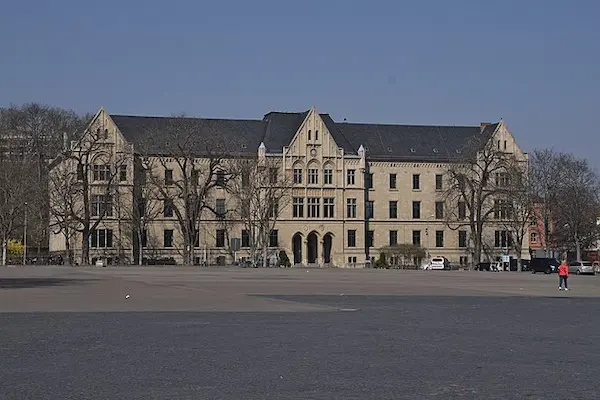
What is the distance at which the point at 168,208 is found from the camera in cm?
11369

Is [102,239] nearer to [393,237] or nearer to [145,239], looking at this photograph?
[145,239]

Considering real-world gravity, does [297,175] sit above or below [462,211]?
above

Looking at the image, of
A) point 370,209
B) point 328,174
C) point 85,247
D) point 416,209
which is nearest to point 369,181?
point 370,209

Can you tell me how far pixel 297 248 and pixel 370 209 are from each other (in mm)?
10942

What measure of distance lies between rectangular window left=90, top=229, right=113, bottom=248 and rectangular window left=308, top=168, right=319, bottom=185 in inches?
970

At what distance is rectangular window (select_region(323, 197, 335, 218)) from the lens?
120 metres

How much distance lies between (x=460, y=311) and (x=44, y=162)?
281 ft

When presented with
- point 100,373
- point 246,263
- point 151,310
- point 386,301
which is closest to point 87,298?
point 151,310

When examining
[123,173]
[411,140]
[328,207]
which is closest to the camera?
[123,173]

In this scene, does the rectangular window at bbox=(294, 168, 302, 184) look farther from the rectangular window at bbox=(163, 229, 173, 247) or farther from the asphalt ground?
the asphalt ground

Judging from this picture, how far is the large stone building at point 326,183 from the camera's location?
112 metres

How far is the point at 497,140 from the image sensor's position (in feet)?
401

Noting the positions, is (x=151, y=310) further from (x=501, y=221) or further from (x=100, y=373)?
(x=501, y=221)

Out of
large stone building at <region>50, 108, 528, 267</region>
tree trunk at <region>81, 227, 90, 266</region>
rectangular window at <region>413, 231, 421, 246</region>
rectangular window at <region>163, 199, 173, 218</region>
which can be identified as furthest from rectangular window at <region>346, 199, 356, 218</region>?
tree trunk at <region>81, 227, 90, 266</region>
